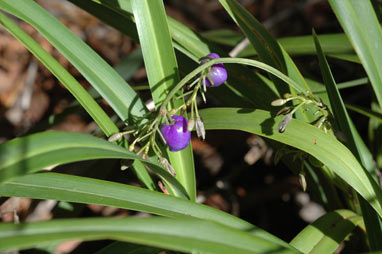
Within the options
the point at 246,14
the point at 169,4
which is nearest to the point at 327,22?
the point at 169,4

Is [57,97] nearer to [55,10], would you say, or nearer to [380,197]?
[55,10]

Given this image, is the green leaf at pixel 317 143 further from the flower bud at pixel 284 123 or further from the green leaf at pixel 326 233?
the green leaf at pixel 326 233

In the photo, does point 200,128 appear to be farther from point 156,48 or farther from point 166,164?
point 156,48

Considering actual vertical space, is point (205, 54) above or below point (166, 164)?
above

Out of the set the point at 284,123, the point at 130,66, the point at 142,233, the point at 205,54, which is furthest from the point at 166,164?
the point at 130,66

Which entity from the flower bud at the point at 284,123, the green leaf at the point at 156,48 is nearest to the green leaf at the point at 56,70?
the green leaf at the point at 156,48
